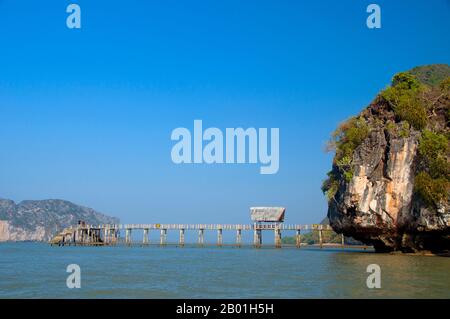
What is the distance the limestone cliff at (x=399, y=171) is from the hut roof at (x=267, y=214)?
25691 mm

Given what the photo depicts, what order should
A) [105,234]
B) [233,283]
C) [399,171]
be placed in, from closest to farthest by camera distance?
[233,283] → [399,171] → [105,234]

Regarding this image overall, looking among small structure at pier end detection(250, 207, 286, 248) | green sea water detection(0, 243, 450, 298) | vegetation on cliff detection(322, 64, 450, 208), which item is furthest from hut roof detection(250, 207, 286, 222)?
green sea water detection(0, 243, 450, 298)

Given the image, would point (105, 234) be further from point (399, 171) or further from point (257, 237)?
point (399, 171)

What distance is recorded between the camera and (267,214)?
9069cm

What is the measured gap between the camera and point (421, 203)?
50.9 meters

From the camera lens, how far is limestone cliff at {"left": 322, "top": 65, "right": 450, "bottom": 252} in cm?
5028

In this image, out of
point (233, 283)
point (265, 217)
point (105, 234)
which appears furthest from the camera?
point (105, 234)

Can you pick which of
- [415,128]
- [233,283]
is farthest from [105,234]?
[233,283]

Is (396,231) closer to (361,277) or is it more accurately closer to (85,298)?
(361,277)

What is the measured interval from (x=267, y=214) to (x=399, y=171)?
39.2 metres

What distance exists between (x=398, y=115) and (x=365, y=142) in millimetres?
4632

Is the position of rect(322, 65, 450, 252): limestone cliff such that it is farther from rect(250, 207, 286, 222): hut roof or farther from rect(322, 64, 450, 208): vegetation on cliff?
rect(250, 207, 286, 222): hut roof

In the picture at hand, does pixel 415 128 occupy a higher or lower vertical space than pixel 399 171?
higher
